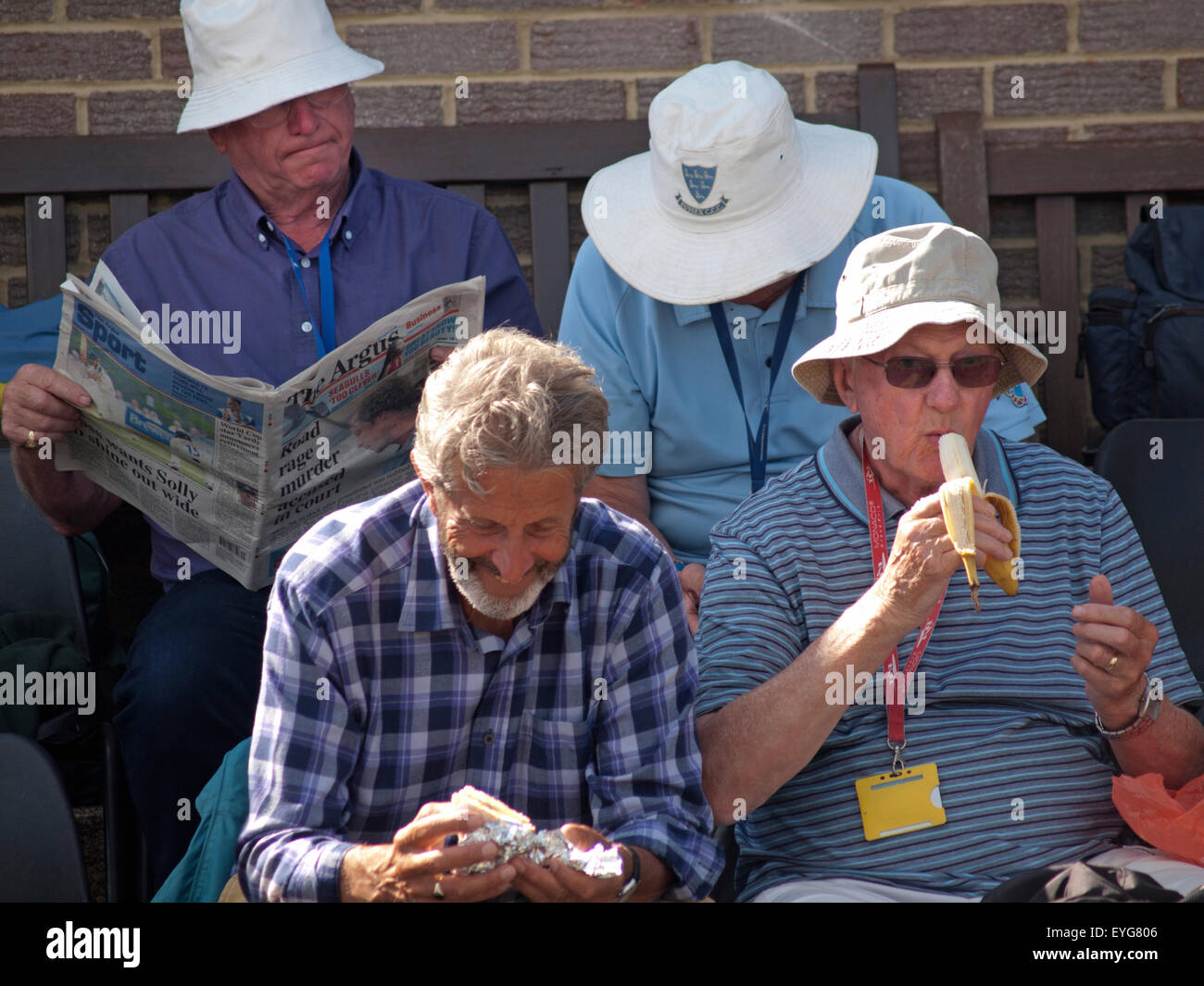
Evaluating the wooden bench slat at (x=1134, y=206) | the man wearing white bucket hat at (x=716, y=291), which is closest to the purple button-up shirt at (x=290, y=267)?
the man wearing white bucket hat at (x=716, y=291)

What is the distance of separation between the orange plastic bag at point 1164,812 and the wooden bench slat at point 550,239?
2.17m

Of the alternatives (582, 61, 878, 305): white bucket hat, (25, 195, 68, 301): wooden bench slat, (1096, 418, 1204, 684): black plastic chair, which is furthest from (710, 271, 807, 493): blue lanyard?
(25, 195, 68, 301): wooden bench slat

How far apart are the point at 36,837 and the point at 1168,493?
250cm

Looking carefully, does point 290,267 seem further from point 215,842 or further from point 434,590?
point 215,842

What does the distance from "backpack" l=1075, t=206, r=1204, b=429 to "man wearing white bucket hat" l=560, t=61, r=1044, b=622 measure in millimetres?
600

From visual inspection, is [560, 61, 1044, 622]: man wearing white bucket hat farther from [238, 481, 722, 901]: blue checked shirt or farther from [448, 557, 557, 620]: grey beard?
[448, 557, 557, 620]: grey beard

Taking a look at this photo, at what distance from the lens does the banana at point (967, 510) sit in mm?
2066

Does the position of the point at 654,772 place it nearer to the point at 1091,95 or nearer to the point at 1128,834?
the point at 1128,834

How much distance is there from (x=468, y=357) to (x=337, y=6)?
7.65ft

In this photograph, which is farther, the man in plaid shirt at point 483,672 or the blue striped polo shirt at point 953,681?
Result: the blue striped polo shirt at point 953,681

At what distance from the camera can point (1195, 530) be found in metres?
3.24

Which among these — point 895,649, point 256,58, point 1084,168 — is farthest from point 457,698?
point 1084,168

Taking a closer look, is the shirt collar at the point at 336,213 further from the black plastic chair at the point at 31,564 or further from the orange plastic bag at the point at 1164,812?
the orange plastic bag at the point at 1164,812
